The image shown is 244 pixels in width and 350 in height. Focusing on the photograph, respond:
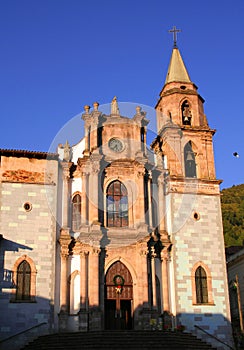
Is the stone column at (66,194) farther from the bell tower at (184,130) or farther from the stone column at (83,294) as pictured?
the bell tower at (184,130)

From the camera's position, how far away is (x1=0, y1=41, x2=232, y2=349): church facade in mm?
26484

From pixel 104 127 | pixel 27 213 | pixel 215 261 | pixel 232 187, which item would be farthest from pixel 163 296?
pixel 232 187

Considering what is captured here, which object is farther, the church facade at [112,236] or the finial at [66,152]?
the finial at [66,152]

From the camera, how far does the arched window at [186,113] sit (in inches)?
1308

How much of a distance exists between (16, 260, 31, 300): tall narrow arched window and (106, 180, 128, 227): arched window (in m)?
5.45

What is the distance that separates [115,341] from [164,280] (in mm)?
6519

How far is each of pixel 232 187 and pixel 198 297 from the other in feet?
202

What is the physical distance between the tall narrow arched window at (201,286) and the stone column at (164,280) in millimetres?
1770

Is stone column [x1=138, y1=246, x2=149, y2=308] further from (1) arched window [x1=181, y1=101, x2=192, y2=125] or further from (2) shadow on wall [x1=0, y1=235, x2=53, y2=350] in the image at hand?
(1) arched window [x1=181, y1=101, x2=192, y2=125]

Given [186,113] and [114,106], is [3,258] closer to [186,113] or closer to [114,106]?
[114,106]

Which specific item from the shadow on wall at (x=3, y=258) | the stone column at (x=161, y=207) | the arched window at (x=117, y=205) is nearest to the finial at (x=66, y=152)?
the arched window at (x=117, y=205)

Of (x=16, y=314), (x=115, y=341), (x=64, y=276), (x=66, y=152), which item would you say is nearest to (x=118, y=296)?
(x=64, y=276)

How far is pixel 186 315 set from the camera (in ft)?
91.3

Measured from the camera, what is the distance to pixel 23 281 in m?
26.2
